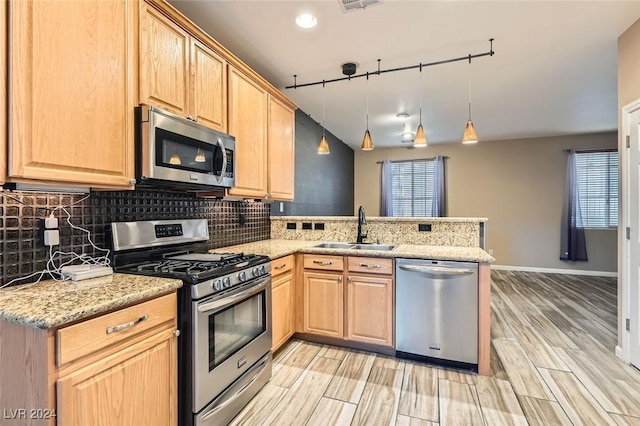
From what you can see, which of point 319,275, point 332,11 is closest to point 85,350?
point 319,275

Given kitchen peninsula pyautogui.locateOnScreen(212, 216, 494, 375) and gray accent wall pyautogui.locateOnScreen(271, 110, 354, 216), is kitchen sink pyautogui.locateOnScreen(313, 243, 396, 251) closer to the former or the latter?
kitchen peninsula pyautogui.locateOnScreen(212, 216, 494, 375)

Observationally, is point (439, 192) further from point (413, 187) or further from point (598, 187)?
point (598, 187)

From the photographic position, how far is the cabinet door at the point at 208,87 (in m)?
1.95

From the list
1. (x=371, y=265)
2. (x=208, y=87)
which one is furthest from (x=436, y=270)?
(x=208, y=87)

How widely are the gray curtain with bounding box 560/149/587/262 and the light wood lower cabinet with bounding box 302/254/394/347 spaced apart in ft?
16.6

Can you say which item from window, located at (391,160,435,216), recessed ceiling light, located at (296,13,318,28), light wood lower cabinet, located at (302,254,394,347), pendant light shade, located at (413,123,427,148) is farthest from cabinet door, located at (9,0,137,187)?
window, located at (391,160,435,216)

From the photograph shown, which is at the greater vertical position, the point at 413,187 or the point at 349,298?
the point at 413,187

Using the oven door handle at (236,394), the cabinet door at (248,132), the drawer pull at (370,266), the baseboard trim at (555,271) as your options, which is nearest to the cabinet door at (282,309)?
the oven door handle at (236,394)

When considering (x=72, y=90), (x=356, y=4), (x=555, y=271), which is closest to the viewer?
(x=72, y=90)

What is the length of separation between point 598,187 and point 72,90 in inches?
293

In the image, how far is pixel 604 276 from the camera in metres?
5.41

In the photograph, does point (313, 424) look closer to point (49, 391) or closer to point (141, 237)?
point (49, 391)

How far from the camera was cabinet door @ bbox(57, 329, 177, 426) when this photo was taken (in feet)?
3.44

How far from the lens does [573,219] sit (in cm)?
556
